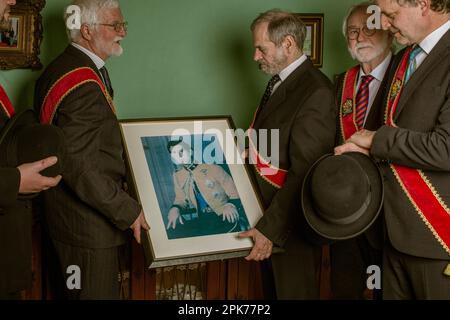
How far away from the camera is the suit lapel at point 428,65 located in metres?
2.17

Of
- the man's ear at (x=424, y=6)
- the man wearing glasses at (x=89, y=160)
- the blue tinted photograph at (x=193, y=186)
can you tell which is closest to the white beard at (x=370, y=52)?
the man's ear at (x=424, y=6)

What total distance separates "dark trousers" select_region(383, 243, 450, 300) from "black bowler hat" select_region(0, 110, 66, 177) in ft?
4.66

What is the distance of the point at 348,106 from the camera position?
2.89m

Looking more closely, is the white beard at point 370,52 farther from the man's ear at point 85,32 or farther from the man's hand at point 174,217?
the man's ear at point 85,32

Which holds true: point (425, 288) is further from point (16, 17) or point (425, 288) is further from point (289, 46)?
point (16, 17)

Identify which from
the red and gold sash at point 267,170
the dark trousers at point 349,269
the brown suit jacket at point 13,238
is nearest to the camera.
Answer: the brown suit jacket at point 13,238

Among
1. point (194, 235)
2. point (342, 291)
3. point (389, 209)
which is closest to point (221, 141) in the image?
point (194, 235)

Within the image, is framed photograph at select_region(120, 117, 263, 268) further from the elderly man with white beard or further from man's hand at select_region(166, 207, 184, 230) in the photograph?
the elderly man with white beard

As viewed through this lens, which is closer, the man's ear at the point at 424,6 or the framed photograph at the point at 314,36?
the man's ear at the point at 424,6

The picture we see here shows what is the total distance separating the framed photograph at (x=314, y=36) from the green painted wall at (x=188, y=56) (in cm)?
6

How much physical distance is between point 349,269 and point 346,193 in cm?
90

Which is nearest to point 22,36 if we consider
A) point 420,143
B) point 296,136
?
point 296,136

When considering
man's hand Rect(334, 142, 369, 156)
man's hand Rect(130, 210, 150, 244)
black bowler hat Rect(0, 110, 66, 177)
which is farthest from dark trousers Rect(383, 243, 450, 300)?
black bowler hat Rect(0, 110, 66, 177)

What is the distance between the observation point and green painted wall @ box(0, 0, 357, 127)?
10.9ft
